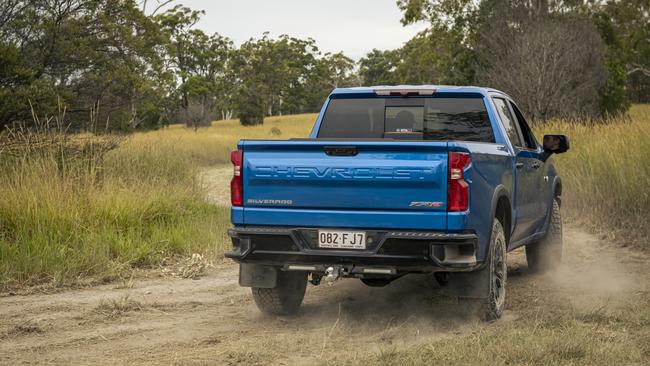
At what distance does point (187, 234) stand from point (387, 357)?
6.10 meters

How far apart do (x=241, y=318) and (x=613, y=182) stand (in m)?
7.62

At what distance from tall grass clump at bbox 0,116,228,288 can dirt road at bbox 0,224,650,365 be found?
78cm

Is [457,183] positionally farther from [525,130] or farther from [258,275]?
[525,130]

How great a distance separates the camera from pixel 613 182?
42.0ft

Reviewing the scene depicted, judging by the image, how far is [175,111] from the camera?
78.0 meters

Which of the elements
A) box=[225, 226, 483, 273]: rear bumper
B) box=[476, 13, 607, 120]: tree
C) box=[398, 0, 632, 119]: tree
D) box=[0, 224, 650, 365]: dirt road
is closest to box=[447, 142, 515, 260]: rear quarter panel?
box=[225, 226, 483, 273]: rear bumper

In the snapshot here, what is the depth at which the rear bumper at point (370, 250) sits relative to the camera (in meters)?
5.97

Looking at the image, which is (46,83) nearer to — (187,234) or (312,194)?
(187,234)

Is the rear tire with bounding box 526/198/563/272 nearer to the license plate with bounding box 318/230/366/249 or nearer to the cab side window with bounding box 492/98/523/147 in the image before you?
the cab side window with bounding box 492/98/523/147

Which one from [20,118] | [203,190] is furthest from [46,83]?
[203,190]

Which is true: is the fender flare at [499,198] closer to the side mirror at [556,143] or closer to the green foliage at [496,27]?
the side mirror at [556,143]

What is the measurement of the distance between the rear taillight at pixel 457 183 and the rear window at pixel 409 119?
5.14ft

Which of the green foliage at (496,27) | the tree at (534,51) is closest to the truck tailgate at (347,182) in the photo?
the tree at (534,51)

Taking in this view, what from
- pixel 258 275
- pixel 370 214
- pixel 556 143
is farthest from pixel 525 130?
pixel 258 275
